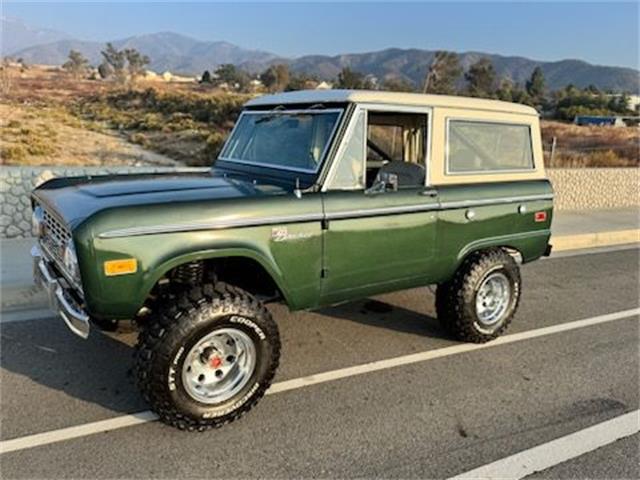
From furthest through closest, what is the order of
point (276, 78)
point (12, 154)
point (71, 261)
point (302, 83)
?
point (276, 78)
point (302, 83)
point (12, 154)
point (71, 261)

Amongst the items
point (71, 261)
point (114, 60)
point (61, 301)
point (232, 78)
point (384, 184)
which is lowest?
point (61, 301)

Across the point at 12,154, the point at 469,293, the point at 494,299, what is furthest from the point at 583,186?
the point at 12,154

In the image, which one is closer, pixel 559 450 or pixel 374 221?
pixel 559 450

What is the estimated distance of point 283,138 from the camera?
4.36 m

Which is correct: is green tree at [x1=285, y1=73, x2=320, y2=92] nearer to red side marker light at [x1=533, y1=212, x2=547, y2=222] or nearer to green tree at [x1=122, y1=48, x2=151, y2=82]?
green tree at [x1=122, y1=48, x2=151, y2=82]

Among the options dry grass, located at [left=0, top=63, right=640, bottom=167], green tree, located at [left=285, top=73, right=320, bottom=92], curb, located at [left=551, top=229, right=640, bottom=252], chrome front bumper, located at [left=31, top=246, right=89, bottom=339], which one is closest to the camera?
chrome front bumper, located at [left=31, top=246, right=89, bottom=339]

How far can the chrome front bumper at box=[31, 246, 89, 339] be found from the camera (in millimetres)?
3262

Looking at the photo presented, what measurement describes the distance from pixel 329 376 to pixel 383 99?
2.10 meters

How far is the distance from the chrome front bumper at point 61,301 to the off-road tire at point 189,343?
0.35 metres

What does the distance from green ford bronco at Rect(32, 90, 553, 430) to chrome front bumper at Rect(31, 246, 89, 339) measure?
16mm

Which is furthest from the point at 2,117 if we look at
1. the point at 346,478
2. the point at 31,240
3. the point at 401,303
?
the point at 346,478

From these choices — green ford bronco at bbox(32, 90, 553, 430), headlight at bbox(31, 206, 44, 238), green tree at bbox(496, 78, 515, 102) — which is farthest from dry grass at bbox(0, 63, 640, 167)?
green tree at bbox(496, 78, 515, 102)

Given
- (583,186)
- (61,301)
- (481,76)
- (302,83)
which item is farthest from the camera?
(481,76)

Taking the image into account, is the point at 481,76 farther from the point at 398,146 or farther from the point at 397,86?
the point at 398,146
